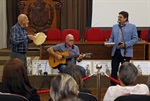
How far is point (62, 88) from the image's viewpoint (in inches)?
84.4

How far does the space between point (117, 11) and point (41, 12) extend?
7.06ft

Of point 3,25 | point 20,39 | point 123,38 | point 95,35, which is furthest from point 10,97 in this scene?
point 3,25

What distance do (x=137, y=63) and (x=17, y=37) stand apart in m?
2.44

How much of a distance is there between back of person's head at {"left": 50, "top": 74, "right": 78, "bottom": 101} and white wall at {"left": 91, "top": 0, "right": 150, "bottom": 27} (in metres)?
7.34

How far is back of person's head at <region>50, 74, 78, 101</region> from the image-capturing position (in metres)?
2.12

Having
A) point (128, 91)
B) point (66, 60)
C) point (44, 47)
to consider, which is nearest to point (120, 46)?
point (66, 60)

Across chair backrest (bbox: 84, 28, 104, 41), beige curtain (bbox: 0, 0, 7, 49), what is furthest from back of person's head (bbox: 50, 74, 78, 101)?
beige curtain (bbox: 0, 0, 7, 49)

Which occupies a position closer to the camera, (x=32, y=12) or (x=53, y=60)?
(x=53, y=60)

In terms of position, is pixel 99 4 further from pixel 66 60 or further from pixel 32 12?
pixel 66 60

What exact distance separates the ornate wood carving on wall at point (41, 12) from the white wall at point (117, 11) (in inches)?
44.0

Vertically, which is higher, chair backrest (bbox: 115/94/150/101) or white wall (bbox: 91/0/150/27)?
white wall (bbox: 91/0/150/27)

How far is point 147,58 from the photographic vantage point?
657 centimetres

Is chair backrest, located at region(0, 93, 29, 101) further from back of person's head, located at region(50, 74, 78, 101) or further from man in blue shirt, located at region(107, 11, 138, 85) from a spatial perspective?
man in blue shirt, located at region(107, 11, 138, 85)

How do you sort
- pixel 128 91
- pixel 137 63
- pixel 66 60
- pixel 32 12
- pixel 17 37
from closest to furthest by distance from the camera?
pixel 128 91 → pixel 17 37 → pixel 66 60 → pixel 137 63 → pixel 32 12
